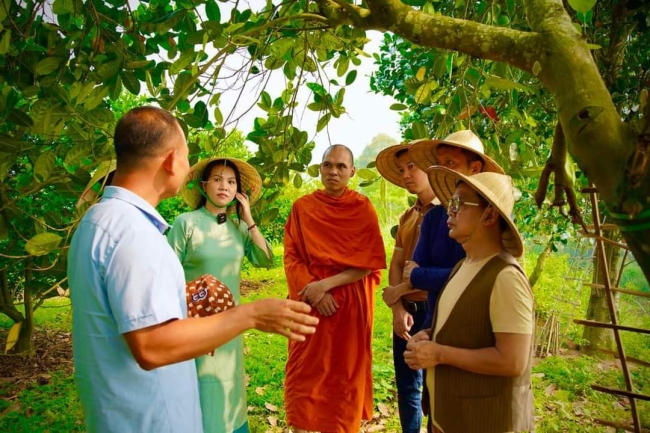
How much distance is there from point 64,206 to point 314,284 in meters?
3.72

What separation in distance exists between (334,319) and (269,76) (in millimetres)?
1661

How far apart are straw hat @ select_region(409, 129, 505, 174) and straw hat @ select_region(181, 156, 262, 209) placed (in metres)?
0.99

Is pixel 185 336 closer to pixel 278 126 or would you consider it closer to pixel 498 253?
pixel 498 253

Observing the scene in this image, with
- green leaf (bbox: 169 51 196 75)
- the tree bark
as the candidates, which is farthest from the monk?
the tree bark

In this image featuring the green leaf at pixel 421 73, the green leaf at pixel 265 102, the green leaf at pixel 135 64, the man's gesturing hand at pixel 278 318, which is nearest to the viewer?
the man's gesturing hand at pixel 278 318

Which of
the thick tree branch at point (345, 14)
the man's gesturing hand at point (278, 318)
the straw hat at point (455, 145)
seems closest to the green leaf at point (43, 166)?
the man's gesturing hand at point (278, 318)

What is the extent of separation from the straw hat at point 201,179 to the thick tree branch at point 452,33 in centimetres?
161

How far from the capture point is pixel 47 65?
1880 millimetres

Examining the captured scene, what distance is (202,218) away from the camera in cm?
295

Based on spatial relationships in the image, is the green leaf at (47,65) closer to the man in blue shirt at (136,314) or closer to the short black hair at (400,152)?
the man in blue shirt at (136,314)

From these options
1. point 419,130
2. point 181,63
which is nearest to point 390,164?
point 419,130

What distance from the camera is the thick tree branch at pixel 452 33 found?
114 cm

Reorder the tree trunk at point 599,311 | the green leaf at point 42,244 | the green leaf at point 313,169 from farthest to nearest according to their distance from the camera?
the tree trunk at point 599,311
the green leaf at point 313,169
the green leaf at point 42,244

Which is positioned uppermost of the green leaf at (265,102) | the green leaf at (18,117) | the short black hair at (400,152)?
the green leaf at (265,102)
